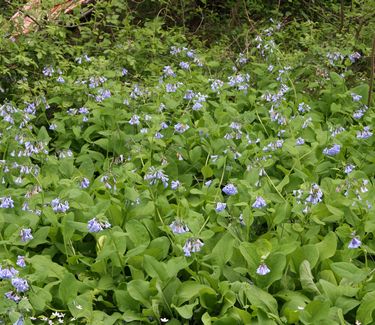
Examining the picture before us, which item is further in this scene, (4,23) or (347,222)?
(4,23)

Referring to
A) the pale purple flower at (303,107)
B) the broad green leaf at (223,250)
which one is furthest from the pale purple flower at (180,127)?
the broad green leaf at (223,250)

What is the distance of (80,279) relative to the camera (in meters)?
2.88

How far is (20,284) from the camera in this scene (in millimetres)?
2451

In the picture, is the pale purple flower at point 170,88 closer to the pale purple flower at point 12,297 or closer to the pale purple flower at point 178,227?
the pale purple flower at point 178,227

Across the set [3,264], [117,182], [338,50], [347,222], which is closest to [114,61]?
[338,50]

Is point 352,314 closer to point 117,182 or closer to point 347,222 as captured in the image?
point 347,222

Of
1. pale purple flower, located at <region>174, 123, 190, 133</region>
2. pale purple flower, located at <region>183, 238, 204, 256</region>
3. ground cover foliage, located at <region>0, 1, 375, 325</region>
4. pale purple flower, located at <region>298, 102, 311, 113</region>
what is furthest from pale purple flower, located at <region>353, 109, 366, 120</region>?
pale purple flower, located at <region>183, 238, 204, 256</region>

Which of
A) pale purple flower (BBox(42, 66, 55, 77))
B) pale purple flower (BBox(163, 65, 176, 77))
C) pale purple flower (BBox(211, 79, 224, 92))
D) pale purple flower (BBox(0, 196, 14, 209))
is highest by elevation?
pale purple flower (BBox(0, 196, 14, 209))

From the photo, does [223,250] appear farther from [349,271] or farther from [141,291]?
[349,271]

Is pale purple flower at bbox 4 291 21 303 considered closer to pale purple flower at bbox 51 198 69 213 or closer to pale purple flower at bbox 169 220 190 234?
pale purple flower at bbox 51 198 69 213

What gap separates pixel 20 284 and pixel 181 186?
3.69 ft

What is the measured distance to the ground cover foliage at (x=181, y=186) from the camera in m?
2.69

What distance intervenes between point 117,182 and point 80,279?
626 millimetres

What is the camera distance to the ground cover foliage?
2689 mm
